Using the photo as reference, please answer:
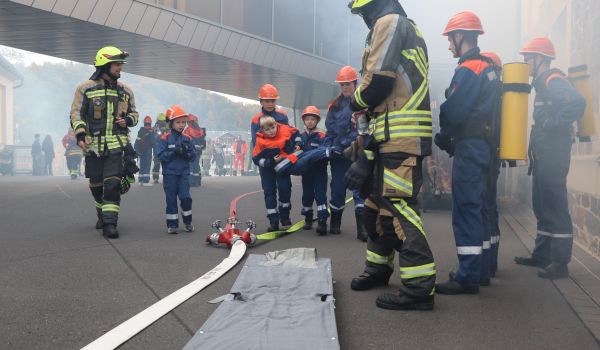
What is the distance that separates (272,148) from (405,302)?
366 centimetres

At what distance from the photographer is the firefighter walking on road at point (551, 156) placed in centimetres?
528

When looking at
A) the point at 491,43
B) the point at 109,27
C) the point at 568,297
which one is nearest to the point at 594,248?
the point at 568,297

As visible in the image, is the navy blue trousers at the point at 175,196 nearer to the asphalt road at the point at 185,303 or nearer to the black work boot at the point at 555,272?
the asphalt road at the point at 185,303

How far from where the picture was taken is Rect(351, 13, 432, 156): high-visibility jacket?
414 cm

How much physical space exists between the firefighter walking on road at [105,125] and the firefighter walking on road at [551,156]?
14.4 feet

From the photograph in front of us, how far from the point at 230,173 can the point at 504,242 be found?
28.9m

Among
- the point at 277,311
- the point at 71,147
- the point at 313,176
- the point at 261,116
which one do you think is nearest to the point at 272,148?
the point at 261,116

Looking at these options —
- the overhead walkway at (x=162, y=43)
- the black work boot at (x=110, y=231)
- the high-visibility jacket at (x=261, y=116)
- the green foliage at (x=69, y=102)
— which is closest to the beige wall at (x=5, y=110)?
the overhead walkway at (x=162, y=43)

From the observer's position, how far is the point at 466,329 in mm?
3688

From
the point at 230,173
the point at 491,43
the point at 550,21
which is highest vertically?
the point at 491,43

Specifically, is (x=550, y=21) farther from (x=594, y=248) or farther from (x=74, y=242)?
(x=74, y=242)

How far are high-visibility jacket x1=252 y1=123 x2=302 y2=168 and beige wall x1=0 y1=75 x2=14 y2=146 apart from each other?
34.8 meters

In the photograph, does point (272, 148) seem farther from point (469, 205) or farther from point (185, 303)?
point (185, 303)

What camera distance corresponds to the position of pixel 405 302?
4.06 m
